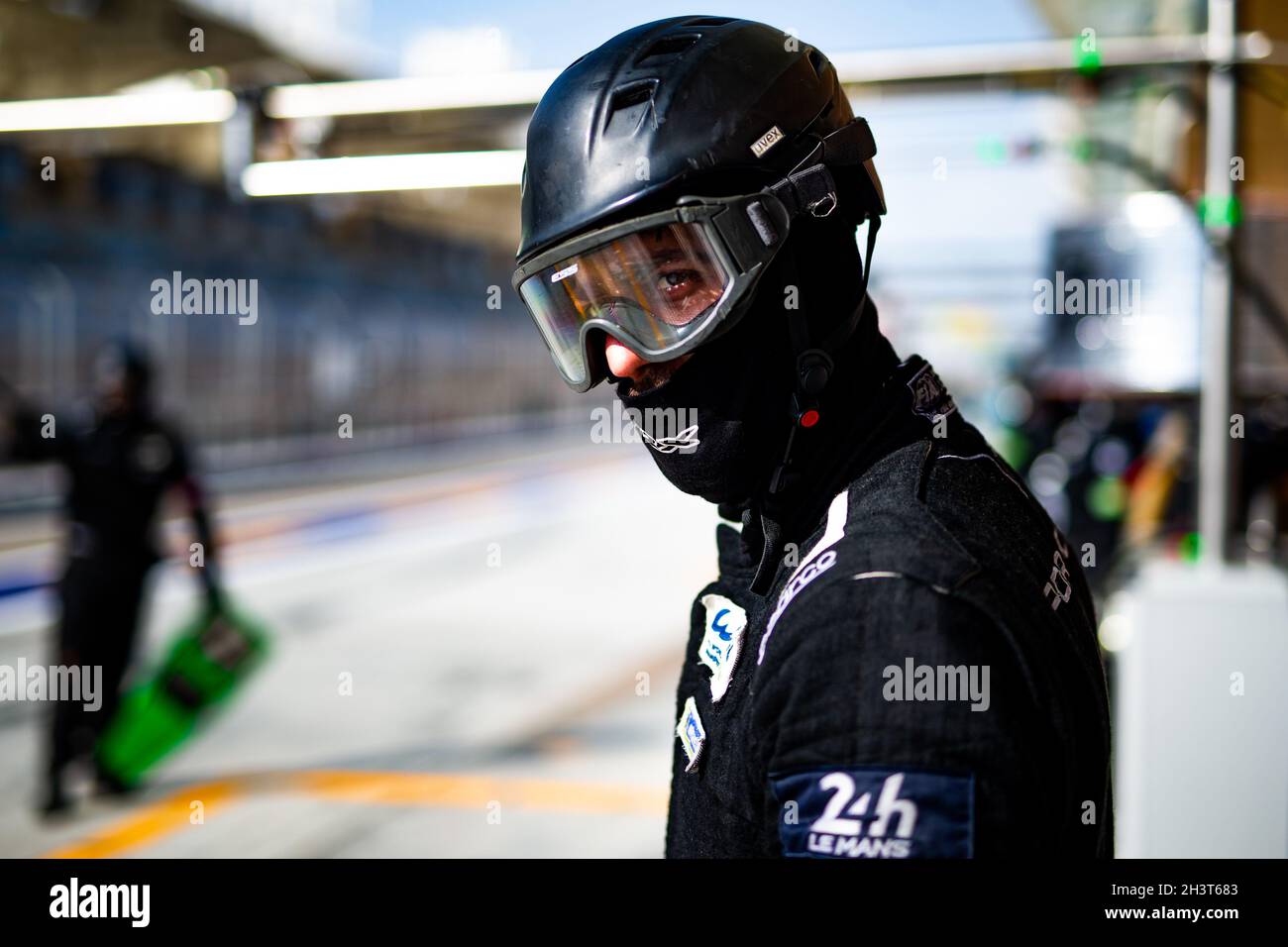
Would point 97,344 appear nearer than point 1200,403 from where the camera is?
No

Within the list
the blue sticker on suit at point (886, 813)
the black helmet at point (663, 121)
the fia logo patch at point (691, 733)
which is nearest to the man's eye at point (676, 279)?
the black helmet at point (663, 121)

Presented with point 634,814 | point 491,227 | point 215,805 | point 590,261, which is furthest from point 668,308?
point 491,227

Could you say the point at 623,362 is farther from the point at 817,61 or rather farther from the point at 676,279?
the point at 817,61

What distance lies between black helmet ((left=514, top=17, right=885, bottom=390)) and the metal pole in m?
2.51

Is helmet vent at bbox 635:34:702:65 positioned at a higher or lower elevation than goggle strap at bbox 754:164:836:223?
higher

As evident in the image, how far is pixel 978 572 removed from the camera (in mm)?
1106

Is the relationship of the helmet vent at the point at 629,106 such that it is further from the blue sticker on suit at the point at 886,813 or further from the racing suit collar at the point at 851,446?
the blue sticker on suit at the point at 886,813

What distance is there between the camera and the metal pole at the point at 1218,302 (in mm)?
3457

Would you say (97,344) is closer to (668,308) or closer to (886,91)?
(886,91)

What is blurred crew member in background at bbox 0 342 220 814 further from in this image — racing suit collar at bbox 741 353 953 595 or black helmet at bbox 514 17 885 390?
racing suit collar at bbox 741 353 953 595

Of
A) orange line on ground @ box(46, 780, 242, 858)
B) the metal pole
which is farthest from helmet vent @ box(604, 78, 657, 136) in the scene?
orange line on ground @ box(46, 780, 242, 858)

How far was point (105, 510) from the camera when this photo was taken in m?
5.53

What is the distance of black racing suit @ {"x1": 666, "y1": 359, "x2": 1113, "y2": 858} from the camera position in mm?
1028

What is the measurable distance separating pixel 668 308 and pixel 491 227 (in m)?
32.6
